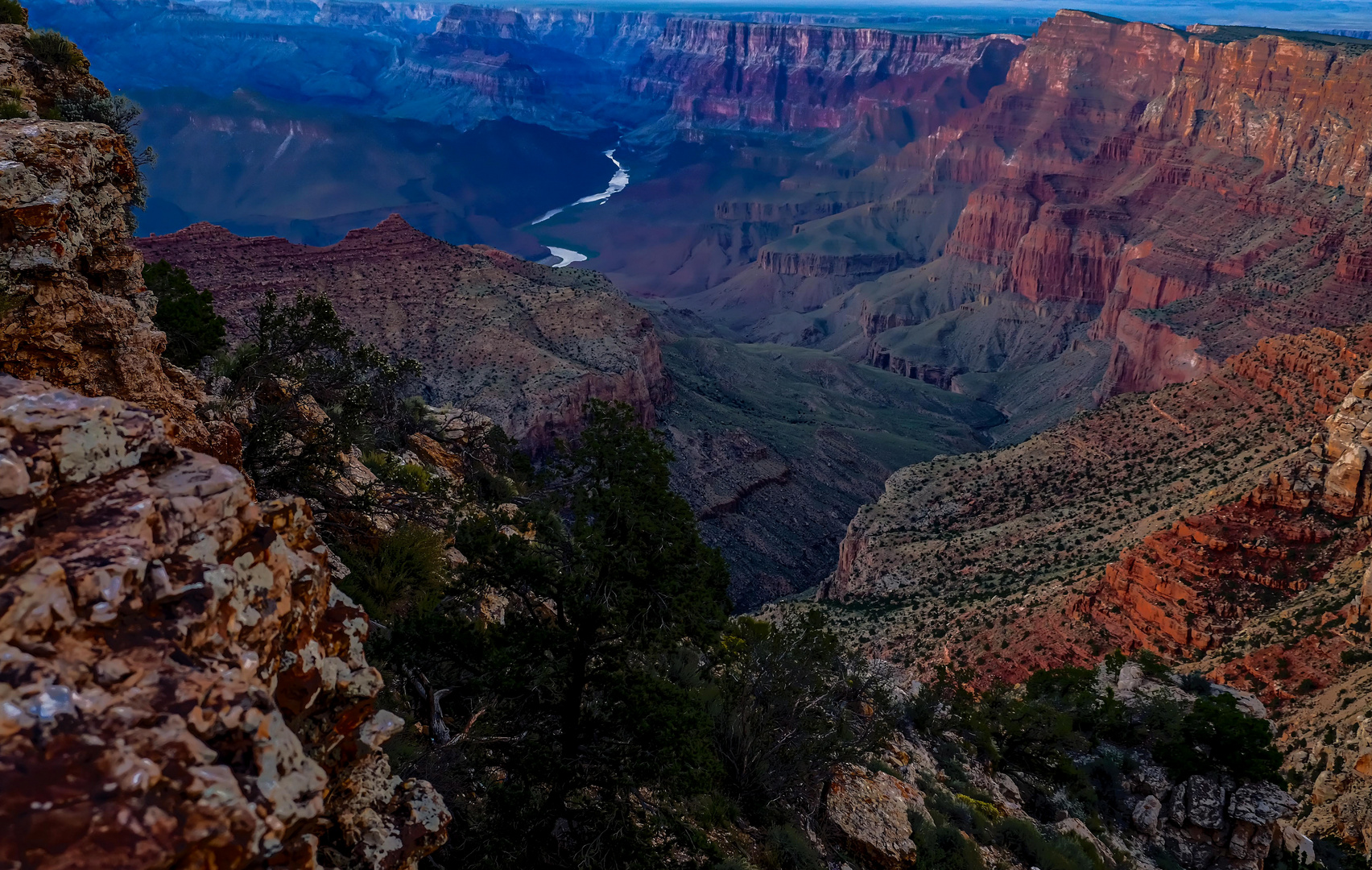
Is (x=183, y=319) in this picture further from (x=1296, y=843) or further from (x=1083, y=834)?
(x=1296, y=843)

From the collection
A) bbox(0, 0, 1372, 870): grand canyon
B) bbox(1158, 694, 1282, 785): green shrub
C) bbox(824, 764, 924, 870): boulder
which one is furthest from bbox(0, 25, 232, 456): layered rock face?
bbox(1158, 694, 1282, 785): green shrub

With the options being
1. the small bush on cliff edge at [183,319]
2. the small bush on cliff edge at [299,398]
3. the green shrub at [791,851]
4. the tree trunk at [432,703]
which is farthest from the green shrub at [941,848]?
the small bush on cliff edge at [183,319]

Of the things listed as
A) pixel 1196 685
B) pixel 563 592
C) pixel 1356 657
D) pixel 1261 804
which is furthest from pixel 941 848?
pixel 1356 657

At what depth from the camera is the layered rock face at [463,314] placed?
54.0 metres

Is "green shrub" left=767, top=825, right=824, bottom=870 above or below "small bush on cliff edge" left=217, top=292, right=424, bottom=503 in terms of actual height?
below

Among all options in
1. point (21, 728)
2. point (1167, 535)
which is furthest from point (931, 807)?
point (1167, 535)

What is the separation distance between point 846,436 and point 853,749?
69.1m

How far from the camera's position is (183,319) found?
838 inches

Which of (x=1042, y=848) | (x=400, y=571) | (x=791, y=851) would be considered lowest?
(x=1042, y=848)

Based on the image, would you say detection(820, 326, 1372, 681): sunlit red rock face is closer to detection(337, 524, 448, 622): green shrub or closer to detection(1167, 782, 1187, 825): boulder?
detection(1167, 782, 1187, 825): boulder

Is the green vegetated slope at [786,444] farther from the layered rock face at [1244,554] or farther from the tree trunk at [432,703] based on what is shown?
the tree trunk at [432,703]

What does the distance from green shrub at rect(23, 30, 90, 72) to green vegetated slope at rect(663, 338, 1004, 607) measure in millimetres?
46211

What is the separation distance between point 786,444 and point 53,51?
6443 cm

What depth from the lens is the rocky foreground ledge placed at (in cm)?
402
